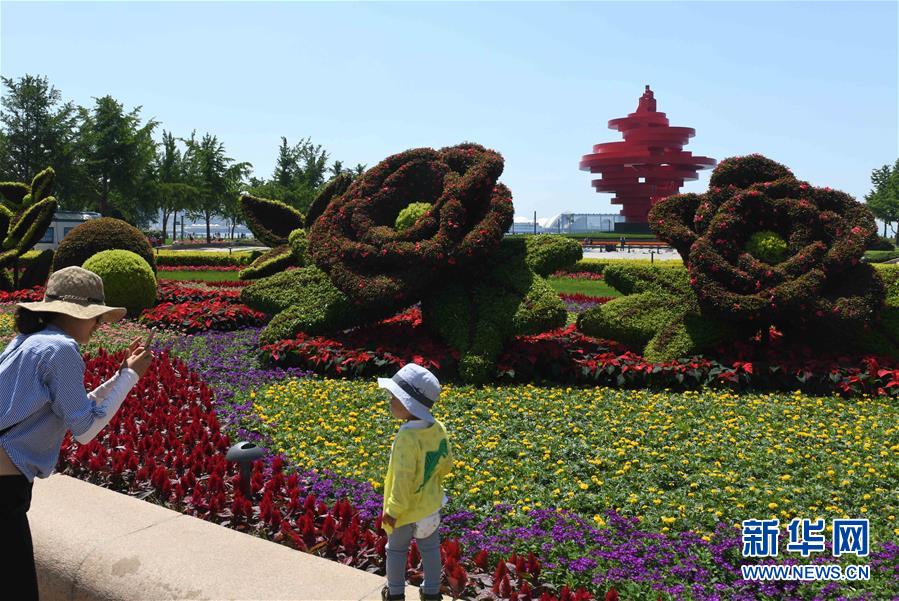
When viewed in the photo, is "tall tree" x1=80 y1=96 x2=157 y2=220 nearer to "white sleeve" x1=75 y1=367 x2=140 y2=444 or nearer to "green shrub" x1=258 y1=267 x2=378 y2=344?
"green shrub" x1=258 y1=267 x2=378 y2=344

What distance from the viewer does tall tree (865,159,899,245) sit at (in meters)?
59.3

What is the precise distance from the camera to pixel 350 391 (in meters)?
7.62

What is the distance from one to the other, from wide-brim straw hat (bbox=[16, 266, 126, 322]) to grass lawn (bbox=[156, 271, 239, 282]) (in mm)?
20671

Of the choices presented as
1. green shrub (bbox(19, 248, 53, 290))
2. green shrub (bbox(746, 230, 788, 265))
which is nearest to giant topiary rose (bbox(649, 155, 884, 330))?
green shrub (bbox(746, 230, 788, 265))

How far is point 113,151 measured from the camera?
44.9 metres

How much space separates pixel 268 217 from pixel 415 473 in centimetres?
1463

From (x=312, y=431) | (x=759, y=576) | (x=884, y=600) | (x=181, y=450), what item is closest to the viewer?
(x=884, y=600)

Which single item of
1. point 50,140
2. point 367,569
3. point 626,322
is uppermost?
point 50,140

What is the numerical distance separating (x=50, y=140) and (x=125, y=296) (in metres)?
38.1

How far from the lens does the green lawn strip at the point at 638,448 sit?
15.3 feet

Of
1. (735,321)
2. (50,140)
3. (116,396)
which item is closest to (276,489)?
(116,396)

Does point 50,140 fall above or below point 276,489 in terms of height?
above

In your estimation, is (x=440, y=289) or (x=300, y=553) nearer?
(x=300, y=553)

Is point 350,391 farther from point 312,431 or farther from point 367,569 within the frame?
point 367,569
